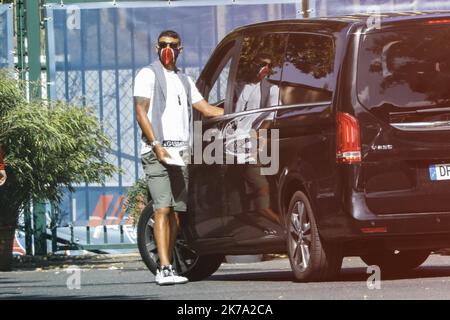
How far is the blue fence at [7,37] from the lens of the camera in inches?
705

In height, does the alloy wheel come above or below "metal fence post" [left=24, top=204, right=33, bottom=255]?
above

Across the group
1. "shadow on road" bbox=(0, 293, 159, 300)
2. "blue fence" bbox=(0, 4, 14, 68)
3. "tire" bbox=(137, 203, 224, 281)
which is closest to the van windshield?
"shadow on road" bbox=(0, 293, 159, 300)

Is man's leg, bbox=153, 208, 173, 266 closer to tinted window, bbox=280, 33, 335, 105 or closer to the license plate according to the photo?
tinted window, bbox=280, 33, 335, 105

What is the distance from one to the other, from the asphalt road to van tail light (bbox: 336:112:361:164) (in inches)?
32.8

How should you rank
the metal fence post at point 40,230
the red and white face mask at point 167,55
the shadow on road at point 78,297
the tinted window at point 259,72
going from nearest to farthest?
the shadow on road at point 78,297, the tinted window at point 259,72, the red and white face mask at point 167,55, the metal fence post at point 40,230

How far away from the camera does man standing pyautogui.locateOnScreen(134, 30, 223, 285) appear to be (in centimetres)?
1165

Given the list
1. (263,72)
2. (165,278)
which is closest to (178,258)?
(165,278)

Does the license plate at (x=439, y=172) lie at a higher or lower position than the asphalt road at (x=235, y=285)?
higher

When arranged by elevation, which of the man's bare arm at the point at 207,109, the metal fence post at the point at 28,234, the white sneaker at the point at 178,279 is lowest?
the metal fence post at the point at 28,234

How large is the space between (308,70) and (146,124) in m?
1.36

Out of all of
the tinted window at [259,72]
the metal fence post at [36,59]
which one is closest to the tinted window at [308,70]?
the tinted window at [259,72]

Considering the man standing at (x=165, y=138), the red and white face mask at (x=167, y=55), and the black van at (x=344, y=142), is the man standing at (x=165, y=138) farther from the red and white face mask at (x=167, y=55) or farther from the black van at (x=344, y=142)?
the black van at (x=344, y=142)
